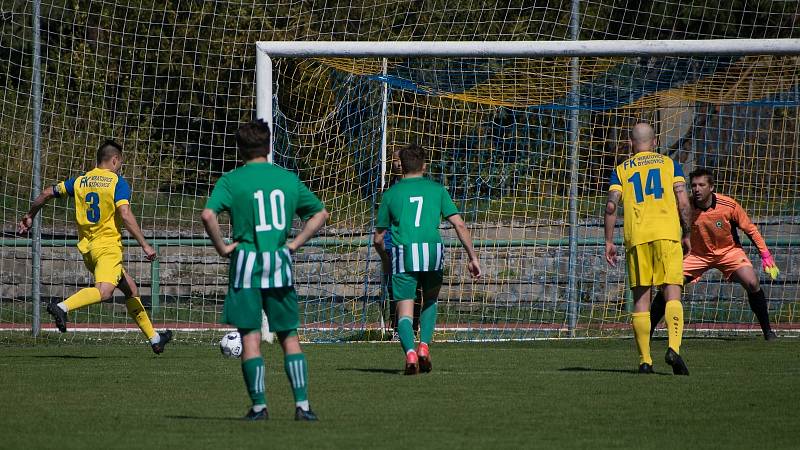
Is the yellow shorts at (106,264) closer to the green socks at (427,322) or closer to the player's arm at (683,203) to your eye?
the green socks at (427,322)

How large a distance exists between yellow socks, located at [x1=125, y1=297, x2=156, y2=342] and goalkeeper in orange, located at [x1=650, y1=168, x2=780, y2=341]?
601 centimetres

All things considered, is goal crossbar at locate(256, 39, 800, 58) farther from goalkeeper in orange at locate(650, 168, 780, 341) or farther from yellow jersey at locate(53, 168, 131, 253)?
yellow jersey at locate(53, 168, 131, 253)

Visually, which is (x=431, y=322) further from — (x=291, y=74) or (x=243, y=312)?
(x=291, y=74)

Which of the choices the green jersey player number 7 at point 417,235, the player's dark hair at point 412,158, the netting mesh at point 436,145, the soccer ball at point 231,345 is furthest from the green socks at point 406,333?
the netting mesh at point 436,145

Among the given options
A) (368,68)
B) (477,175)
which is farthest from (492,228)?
(368,68)

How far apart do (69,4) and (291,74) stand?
584 centimetres

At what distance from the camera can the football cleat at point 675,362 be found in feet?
32.3

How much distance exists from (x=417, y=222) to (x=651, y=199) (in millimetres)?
1911

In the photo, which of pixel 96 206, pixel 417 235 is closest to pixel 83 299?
pixel 96 206

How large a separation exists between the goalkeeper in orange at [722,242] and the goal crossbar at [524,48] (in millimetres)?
1414

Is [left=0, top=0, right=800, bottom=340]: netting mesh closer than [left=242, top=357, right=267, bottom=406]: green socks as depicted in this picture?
No

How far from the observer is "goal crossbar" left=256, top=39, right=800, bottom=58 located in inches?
525

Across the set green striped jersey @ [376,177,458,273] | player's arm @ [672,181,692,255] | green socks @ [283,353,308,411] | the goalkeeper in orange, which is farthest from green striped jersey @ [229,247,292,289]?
the goalkeeper in orange

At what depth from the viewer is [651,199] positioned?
33.4 ft
